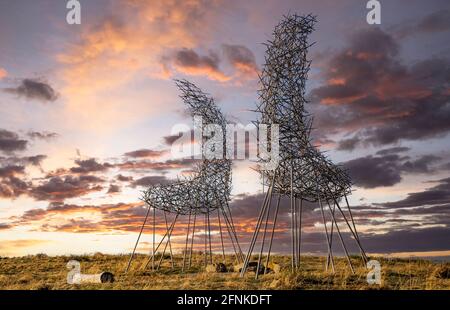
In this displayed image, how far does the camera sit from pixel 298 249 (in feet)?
60.4

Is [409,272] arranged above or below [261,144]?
below

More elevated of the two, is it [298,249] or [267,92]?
[267,92]

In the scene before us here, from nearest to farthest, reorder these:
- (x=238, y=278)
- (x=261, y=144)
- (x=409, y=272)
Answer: (x=238, y=278) < (x=261, y=144) < (x=409, y=272)

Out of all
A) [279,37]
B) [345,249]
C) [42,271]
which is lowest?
[42,271]

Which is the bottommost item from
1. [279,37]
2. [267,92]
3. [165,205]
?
[165,205]

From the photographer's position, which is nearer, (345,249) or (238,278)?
(238,278)
